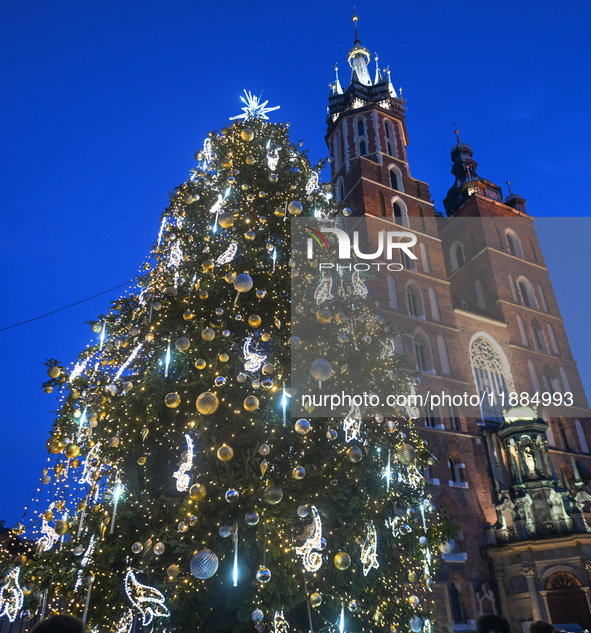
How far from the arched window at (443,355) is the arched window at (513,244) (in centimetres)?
1071

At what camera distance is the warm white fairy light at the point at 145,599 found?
625 centimetres

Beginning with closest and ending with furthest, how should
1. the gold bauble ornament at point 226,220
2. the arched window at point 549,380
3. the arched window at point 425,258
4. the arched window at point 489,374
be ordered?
the gold bauble ornament at point 226,220 → the arched window at point 489,374 → the arched window at point 549,380 → the arched window at point 425,258

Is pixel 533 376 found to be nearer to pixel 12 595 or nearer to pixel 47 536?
pixel 47 536

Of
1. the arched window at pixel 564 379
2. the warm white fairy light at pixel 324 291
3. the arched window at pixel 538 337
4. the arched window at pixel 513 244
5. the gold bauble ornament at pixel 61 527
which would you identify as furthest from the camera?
the arched window at pixel 513 244

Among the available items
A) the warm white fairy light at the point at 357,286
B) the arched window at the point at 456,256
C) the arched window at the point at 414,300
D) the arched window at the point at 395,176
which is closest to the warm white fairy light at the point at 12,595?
the warm white fairy light at the point at 357,286

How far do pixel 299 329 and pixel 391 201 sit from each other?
70.2 ft

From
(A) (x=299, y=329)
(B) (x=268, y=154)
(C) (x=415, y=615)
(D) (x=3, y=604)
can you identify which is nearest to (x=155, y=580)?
(D) (x=3, y=604)

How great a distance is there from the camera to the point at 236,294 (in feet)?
27.3

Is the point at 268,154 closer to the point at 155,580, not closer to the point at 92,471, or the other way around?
the point at 92,471

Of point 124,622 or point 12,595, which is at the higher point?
point 12,595

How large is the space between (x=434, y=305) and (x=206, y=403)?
20944 millimetres

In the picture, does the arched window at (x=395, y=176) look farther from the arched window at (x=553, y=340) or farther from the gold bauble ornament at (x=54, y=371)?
the gold bauble ornament at (x=54, y=371)

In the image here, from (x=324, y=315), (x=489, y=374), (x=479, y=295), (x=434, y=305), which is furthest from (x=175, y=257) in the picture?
(x=479, y=295)

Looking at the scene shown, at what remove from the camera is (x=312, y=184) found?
10539 millimetres
